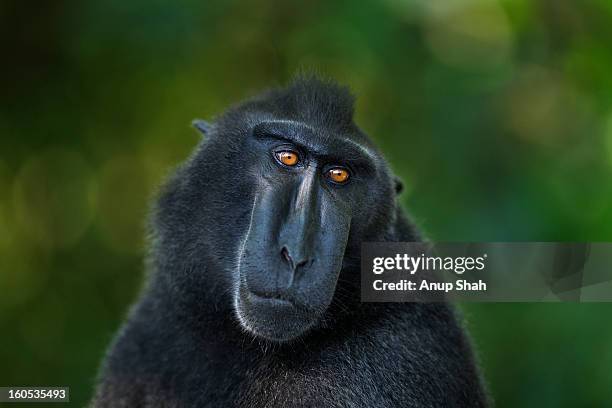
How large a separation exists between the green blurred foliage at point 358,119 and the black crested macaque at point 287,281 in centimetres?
284

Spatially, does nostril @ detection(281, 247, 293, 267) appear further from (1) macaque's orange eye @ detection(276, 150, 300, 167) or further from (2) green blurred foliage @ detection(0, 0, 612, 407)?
(2) green blurred foliage @ detection(0, 0, 612, 407)

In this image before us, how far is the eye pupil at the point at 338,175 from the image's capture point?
414cm

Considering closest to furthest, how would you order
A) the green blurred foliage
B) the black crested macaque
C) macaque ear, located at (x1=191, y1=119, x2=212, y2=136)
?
the black crested macaque, macaque ear, located at (x1=191, y1=119, x2=212, y2=136), the green blurred foliage

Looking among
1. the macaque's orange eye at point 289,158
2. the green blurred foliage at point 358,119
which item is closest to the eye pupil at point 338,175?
the macaque's orange eye at point 289,158

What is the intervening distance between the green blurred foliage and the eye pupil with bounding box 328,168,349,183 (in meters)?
3.14

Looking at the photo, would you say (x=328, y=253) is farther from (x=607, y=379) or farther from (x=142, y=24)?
(x=142, y=24)

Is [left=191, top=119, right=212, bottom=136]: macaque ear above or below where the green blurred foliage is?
below

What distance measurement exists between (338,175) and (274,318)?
87cm

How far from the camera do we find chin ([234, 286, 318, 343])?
3.79 m

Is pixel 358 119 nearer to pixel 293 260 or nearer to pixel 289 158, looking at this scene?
pixel 289 158

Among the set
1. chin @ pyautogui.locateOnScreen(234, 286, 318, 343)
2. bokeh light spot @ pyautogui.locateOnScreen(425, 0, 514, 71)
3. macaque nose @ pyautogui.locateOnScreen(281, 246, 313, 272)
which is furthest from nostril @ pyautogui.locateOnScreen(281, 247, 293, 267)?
bokeh light spot @ pyautogui.locateOnScreen(425, 0, 514, 71)

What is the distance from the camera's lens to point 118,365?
4934 millimetres

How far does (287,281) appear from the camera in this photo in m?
3.76

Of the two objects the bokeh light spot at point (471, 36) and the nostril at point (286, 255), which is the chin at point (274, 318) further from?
the bokeh light spot at point (471, 36)
